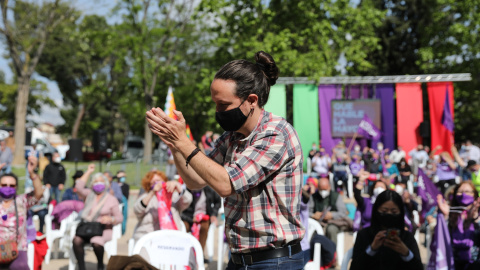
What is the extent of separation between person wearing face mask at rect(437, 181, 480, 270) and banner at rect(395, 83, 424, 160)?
14332mm

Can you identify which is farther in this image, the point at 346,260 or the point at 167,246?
the point at 167,246

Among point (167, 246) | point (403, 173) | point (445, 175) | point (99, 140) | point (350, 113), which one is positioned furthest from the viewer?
point (350, 113)

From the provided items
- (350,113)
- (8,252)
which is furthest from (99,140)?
(8,252)

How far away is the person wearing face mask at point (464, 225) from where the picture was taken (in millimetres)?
5598

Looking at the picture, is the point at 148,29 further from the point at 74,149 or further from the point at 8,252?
the point at 8,252

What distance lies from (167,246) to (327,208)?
4.26 m

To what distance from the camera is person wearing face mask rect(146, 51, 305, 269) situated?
204cm

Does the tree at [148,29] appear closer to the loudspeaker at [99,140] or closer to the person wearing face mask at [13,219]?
the loudspeaker at [99,140]

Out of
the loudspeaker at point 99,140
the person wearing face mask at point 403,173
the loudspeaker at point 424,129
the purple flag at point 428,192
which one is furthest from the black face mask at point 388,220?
the loudspeaker at point 424,129

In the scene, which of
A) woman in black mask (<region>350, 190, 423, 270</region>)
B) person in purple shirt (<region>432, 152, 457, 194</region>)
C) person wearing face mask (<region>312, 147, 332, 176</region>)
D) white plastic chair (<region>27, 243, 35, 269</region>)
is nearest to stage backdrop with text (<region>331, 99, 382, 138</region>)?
person wearing face mask (<region>312, 147, 332, 176</region>)

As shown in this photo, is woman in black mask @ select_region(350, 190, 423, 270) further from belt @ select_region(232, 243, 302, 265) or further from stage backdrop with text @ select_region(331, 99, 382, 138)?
stage backdrop with text @ select_region(331, 99, 382, 138)

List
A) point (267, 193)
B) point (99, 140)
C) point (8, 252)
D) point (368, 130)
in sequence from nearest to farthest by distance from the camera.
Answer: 1. point (267, 193)
2. point (8, 252)
3. point (99, 140)
4. point (368, 130)

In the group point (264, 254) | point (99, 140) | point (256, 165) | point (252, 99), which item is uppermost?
point (99, 140)

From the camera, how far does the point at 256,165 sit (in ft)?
6.64
